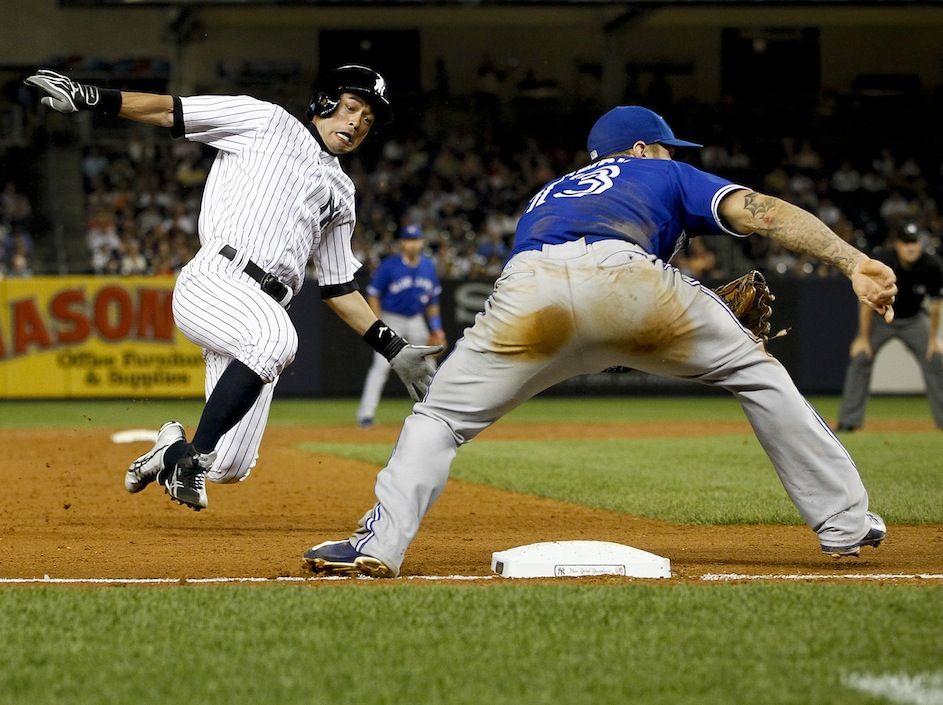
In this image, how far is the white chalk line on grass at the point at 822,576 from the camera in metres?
5.36

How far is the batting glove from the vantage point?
5.55 meters

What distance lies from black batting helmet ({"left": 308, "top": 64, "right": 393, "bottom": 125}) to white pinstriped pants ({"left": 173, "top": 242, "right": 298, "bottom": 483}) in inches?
33.0

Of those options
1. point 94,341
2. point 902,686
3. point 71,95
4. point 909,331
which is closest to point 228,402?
point 71,95

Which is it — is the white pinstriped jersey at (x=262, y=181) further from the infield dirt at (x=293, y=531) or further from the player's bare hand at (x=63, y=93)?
the infield dirt at (x=293, y=531)

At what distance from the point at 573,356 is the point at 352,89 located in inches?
68.4

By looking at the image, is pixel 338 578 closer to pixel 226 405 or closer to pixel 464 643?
pixel 226 405

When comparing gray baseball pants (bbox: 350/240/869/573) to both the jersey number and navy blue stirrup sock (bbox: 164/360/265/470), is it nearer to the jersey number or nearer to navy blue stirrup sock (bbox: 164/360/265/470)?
the jersey number

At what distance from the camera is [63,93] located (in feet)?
18.2

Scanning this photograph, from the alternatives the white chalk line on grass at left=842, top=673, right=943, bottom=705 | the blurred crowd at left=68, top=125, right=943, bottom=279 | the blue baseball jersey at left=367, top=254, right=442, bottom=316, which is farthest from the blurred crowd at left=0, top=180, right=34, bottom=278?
the white chalk line on grass at left=842, top=673, right=943, bottom=705

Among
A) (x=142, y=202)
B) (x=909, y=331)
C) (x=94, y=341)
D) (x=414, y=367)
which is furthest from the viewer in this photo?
(x=142, y=202)

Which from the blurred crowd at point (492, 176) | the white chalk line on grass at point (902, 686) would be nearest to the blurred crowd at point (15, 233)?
the blurred crowd at point (492, 176)

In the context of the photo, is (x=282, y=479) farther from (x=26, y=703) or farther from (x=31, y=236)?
(x=31, y=236)

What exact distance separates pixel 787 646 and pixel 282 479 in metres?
6.79

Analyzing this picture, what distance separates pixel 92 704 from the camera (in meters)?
3.40
